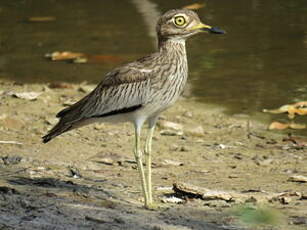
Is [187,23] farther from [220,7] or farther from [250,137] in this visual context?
[220,7]

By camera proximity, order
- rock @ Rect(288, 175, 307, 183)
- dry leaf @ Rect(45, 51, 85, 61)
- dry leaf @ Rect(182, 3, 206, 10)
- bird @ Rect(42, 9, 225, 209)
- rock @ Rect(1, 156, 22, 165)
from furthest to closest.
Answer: dry leaf @ Rect(182, 3, 206, 10), dry leaf @ Rect(45, 51, 85, 61), rock @ Rect(1, 156, 22, 165), rock @ Rect(288, 175, 307, 183), bird @ Rect(42, 9, 225, 209)

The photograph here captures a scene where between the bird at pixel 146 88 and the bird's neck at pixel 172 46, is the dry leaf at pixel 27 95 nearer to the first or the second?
the bird at pixel 146 88

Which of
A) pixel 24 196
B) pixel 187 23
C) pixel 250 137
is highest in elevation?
pixel 187 23

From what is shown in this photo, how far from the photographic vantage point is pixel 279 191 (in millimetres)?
6336

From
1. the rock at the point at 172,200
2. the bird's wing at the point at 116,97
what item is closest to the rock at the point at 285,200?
the rock at the point at 172,200

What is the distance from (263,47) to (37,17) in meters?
3.55

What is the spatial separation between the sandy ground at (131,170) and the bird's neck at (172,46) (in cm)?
97

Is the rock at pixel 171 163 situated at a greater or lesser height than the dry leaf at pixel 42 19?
lesser

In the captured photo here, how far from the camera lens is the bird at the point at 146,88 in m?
6.04

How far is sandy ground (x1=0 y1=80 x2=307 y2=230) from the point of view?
5.27 meters

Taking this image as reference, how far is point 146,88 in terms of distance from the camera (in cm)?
607

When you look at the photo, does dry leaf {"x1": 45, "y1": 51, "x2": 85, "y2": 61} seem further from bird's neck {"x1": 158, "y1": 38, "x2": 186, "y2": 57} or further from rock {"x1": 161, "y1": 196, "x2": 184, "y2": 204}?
Result: rock {"x1": 161, "y1": 196, "x2": 184, "y2": 204}

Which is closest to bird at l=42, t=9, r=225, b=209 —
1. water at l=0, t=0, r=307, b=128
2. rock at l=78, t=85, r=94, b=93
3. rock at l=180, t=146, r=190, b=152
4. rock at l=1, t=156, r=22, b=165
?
rock at l=1, t=156, r=22, b=165

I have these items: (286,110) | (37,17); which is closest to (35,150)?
(286,110)
